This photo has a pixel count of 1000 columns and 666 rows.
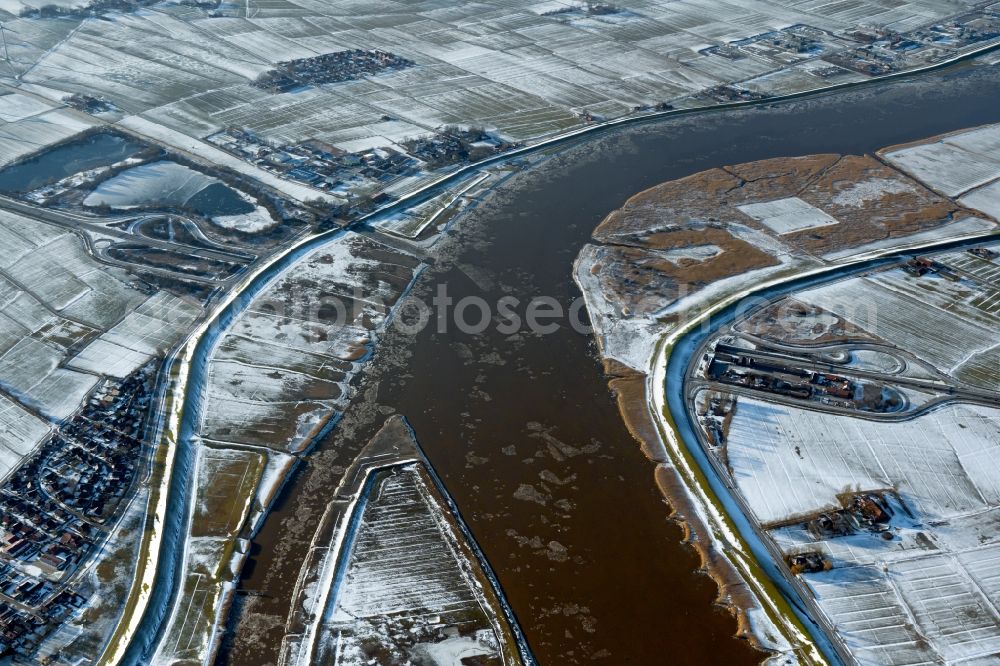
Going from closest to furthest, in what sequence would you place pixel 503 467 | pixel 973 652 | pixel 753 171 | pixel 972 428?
pixel 973 652
pixel 503 467
pixel 972 428
pixel 753 171

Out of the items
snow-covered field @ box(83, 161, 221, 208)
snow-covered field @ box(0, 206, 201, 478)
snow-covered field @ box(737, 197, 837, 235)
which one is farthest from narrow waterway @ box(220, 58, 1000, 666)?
snow-covered field @ box(83, 161, 221, 208)

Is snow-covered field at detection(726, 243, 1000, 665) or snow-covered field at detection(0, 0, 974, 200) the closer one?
snow-covered field at detection(726, 243, 1000, 665)

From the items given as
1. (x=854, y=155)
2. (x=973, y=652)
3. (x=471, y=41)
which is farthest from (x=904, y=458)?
(x=471, y=41)

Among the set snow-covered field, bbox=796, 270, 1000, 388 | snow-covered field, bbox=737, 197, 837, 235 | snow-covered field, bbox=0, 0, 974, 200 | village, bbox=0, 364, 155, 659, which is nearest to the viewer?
village, bbox=0, 364, 155, 659

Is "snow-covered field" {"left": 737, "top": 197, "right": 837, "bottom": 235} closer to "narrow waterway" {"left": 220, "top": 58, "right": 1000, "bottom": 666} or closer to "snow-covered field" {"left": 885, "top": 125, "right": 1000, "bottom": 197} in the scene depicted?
"narrow waterway" {"left": 220, "top": 58, "right": 1000, "bottom": 666}


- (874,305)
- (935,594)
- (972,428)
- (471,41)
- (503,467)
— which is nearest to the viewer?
(935,594)

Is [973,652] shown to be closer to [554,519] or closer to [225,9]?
[554,519]

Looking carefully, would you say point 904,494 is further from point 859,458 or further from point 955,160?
point 955,160

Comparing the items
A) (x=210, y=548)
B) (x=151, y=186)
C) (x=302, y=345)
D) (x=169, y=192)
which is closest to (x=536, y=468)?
(x=210, y=548)
